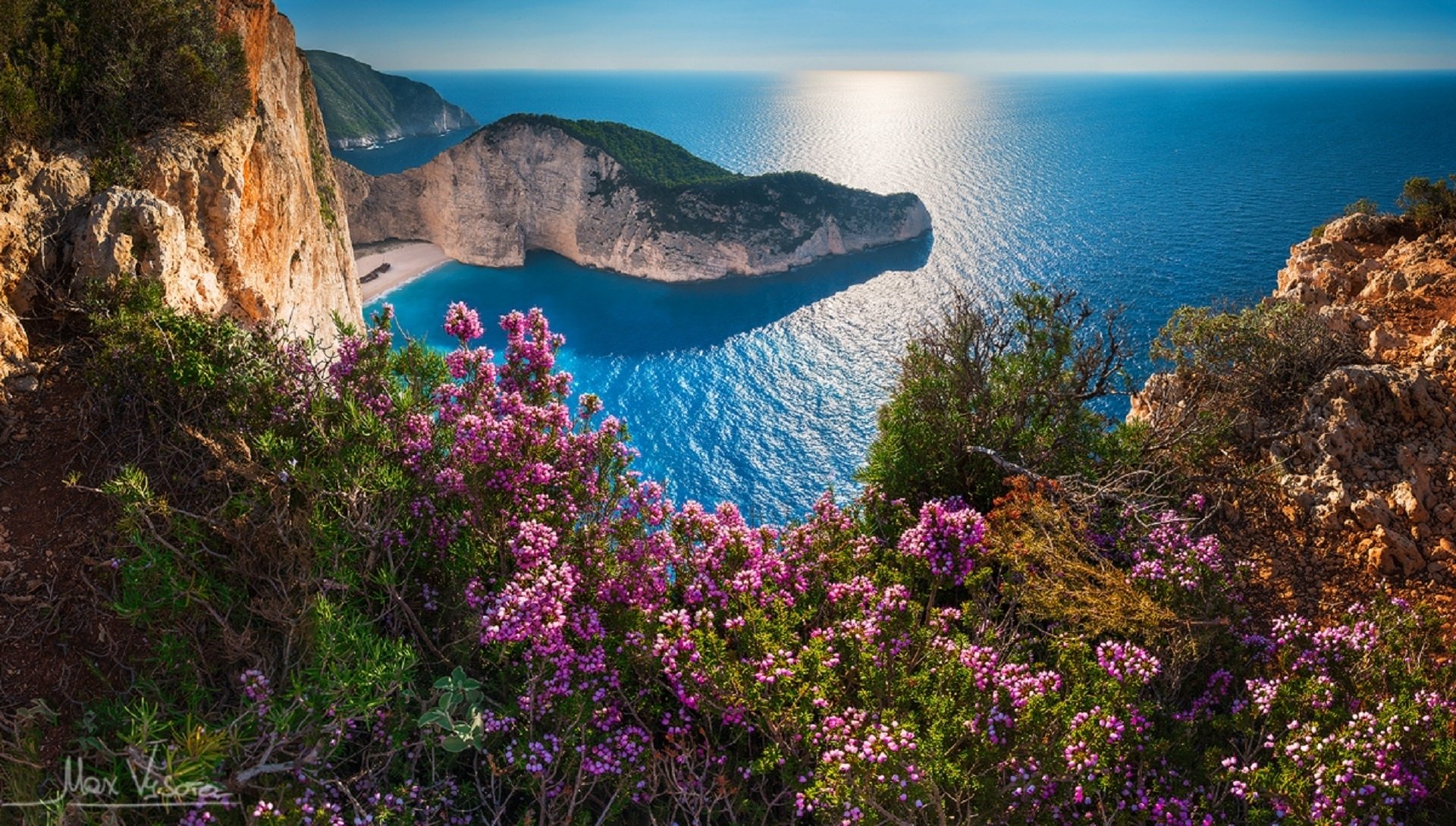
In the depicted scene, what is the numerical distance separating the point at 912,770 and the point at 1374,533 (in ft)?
29.6

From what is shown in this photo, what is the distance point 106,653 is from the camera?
22.5 ft

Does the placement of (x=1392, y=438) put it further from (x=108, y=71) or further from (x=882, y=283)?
(x=882, y=283)

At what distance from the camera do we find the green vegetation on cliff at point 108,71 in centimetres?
1070

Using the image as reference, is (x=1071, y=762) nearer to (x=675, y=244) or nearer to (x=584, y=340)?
(x=584, y=340)

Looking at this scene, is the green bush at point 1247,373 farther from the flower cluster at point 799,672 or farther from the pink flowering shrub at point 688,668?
the pink flowering shrub at point 688,668

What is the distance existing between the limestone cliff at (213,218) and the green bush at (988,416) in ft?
34.6

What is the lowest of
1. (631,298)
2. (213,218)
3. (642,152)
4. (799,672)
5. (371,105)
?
(631,298)

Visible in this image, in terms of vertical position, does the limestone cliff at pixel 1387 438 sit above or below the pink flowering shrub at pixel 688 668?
above

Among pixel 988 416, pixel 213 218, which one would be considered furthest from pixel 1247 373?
pixel 213 218

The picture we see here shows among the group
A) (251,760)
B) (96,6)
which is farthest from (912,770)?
(96,6)

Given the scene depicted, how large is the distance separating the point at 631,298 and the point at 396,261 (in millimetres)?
26095

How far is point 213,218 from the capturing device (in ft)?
41.6

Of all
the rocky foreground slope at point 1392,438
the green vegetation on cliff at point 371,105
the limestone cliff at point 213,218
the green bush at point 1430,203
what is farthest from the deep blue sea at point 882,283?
the green vegetation on cliff at point 371,105

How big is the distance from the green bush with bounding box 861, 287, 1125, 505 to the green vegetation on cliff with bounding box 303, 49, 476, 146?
144 metres
